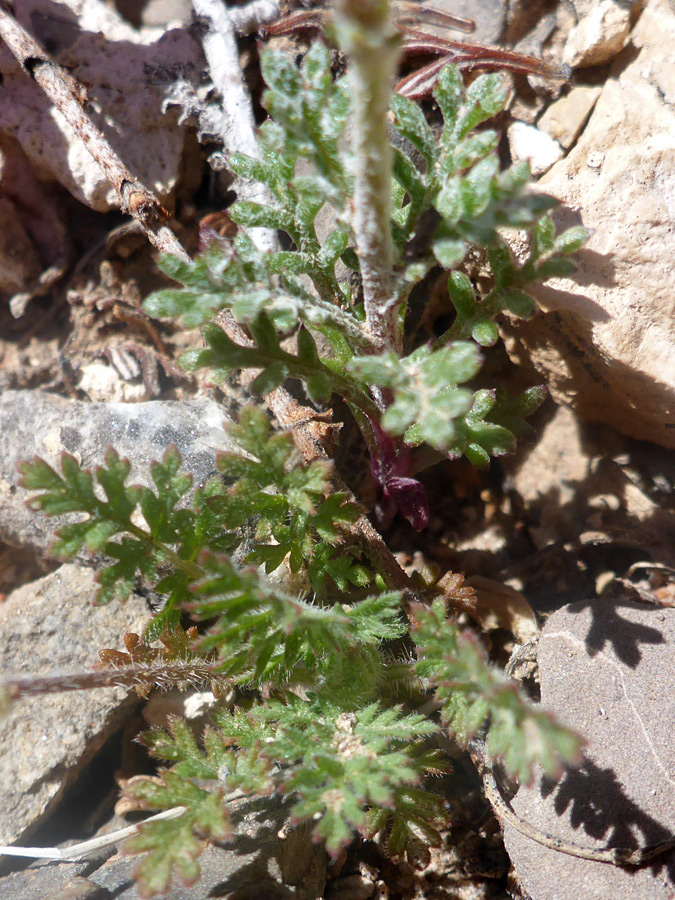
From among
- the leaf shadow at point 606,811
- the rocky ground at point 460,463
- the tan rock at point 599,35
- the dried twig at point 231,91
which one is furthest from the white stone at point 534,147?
the leaf shadow at point 606,811

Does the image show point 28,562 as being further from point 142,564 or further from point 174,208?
point 174,208

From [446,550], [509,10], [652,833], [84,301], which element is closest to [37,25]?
[84,301]

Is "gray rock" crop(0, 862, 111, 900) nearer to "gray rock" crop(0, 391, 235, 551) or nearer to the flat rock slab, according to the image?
→ "gray rock" crop(0, 391, 235, 551)

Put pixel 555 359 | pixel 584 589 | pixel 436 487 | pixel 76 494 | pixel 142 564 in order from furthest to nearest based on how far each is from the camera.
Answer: pixel 436 487
pixel 584 589
pixel 555 359
pixel 142 564
pixel 76 494

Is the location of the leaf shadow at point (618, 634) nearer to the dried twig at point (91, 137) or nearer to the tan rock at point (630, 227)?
the tan rock at point (630, 227)

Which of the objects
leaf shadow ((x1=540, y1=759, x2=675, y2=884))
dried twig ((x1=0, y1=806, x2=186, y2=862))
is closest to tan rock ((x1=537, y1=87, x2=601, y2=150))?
leaf shadow ((x1=540, y1=759, x2=675, y2=884))

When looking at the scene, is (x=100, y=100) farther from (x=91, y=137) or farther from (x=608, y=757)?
(x=608, y=757)

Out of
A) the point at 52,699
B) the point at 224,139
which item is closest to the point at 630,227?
the point at 224,139
